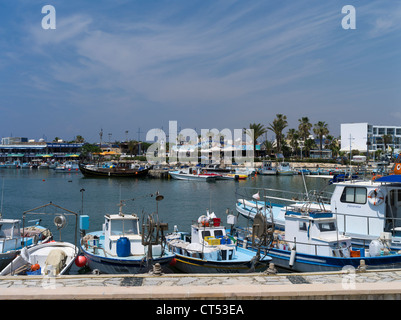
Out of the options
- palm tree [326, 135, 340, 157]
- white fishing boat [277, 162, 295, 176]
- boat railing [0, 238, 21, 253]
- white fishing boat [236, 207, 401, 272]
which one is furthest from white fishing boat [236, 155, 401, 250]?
palm tree [326, 135, 340, 157]

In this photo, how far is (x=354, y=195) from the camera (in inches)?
691

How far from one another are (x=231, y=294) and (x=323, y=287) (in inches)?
77.3

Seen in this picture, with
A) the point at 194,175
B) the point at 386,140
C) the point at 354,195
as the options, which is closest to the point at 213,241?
the point at 354,195

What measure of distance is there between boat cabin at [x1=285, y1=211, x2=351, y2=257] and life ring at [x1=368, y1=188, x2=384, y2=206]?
231 centimetres

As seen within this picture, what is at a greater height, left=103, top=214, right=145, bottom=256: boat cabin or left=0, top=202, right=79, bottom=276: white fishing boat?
left=103, top=214, right=145, bottom=256: boat cabin

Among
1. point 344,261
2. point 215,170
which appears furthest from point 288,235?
point 215,170

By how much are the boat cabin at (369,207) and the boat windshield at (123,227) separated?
9243mm

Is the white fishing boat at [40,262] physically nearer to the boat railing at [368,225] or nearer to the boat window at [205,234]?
the boat window at [205,234]

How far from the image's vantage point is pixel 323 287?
793 cm

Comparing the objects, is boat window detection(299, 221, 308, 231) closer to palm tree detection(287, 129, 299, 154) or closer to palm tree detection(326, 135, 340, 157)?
palm tree detection(287, 129, 299, 154)

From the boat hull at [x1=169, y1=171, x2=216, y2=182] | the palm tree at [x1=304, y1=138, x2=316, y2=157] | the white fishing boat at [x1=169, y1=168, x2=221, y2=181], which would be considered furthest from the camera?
the palm tree at [x1=304, y1=138, x2=316, y2=157]

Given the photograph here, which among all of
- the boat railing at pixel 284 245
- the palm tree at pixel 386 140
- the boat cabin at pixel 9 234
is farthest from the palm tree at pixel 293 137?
the boat cabin at pixel 9 234

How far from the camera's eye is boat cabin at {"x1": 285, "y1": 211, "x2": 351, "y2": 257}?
1520 centimetres
